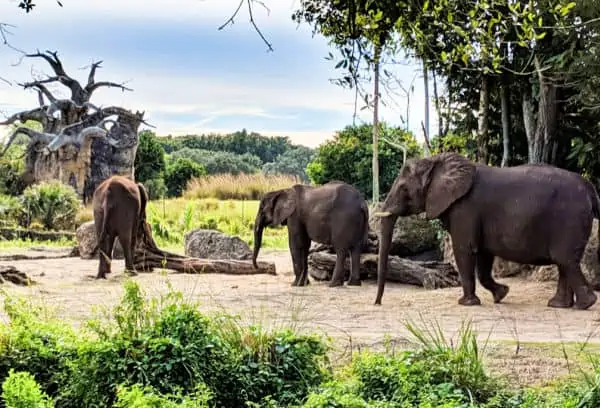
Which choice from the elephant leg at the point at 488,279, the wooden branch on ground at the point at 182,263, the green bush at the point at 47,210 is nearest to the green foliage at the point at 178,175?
the green bush at the point at 47,210

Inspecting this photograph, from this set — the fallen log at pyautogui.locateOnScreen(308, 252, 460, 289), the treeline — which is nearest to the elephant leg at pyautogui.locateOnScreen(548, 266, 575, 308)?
the fallen log at pyautogui.locateOnScreen(308, 252, 460, 289)

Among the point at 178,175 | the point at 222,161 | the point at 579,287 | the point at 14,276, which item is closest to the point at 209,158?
the point at 222,161

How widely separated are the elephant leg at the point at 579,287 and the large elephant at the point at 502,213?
0.04 ft

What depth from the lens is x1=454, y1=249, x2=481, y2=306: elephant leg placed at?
11.6 m

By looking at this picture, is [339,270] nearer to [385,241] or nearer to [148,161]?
[385,241]

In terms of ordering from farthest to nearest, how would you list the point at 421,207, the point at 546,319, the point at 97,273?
the point at 97,273, the point at 421,207, the point at 546,319

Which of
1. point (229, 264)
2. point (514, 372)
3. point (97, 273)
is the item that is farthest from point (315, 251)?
point (514, 372)

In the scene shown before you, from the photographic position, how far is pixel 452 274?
14062mm

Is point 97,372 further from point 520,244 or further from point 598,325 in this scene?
point 520,244

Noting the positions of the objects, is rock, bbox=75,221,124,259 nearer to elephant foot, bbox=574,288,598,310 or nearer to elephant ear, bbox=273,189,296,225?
elephant ear, bbox=273,189,296,225

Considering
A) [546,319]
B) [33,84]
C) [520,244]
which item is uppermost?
[33,84]

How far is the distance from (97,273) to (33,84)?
20829 mm

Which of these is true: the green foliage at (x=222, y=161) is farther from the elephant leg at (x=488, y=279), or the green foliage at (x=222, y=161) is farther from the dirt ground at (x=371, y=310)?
the elephant leg at (x=488, y=279)

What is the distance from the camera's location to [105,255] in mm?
14703
